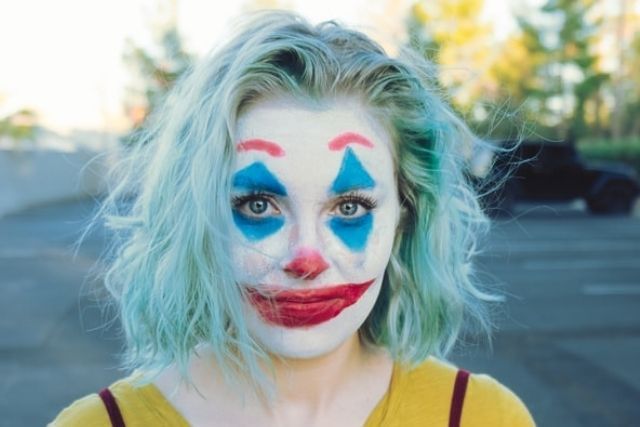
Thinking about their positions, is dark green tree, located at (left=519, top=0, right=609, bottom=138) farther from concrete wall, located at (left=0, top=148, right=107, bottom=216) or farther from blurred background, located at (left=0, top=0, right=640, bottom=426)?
concrete wall, located at (left=0, top=148, right=107, bottom=216)

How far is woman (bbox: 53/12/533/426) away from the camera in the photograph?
123 centimetres

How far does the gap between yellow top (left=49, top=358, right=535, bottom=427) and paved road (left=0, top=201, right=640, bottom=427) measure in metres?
0.47

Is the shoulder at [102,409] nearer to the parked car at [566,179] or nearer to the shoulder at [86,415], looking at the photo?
the shoulder at [86,415]

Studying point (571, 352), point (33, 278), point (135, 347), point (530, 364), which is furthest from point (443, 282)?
point (33, 278)

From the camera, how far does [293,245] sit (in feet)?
4.02

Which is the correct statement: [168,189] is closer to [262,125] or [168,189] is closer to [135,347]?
[262,125]

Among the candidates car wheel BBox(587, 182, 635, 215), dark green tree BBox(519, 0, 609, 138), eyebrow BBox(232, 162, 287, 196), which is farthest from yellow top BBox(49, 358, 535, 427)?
dark green tree BBox(519, 0, 609, 138)

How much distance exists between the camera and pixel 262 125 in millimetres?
1229

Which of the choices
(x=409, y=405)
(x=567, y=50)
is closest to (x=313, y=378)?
(x=409, y=405)

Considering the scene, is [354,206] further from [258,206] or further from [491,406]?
[491,406]

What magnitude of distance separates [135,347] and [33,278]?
806cm

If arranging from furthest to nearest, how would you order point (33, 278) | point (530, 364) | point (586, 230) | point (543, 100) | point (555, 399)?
1. point (543, 100)
2. point (586, 230)
3. point (33, 278)
4. point (530, 364)
5. point (555, 399)

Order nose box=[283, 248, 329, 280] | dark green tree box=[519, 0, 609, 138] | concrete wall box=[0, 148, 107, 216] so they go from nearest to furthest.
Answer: nose box=[283, 248, 329, 280] < concrete wall box=[0, 148, 107, 216] < dark green tree box=[519, 0, 609, 138]

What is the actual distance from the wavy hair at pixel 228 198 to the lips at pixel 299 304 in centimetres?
4
